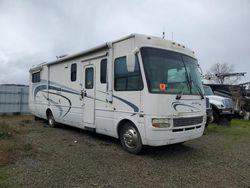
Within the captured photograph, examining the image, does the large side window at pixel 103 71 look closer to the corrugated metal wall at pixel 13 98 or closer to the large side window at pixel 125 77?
the large side window at pixel 125 77

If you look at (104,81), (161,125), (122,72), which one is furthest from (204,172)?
(104,81)

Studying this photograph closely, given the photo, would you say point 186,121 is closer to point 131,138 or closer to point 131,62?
point 131,138

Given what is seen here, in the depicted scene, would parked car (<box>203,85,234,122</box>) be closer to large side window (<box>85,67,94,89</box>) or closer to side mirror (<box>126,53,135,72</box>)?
large side window (<box>85,67,94,89</box>)

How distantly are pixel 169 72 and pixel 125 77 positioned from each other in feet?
3.63

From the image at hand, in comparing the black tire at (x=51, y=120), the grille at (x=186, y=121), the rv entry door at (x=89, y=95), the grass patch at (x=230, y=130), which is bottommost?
the grass patch at (x=230, y=130)

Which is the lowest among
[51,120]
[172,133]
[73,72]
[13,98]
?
[51,120]

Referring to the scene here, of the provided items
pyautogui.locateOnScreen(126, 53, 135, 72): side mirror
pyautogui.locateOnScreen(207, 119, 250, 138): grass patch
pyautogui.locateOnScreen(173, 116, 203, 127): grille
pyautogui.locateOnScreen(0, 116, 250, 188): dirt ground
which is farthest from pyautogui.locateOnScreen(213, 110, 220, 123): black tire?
pyautogui.locateOnScreen(126, 53, 135, 72): side mirror

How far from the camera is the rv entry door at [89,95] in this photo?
7.13 metres

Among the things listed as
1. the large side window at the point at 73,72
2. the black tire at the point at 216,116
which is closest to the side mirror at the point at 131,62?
the large side window at the point at 73,72

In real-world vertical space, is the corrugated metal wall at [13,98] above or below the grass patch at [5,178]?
above

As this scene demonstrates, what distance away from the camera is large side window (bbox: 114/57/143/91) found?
5488 mm

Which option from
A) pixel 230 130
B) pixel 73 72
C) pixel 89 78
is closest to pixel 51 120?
pixel 73 72

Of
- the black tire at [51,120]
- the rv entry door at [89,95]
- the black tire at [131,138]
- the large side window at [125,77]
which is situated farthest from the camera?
the black tire at [51,120]

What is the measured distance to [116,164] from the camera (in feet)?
16.5
